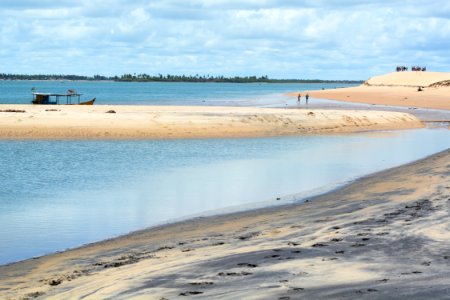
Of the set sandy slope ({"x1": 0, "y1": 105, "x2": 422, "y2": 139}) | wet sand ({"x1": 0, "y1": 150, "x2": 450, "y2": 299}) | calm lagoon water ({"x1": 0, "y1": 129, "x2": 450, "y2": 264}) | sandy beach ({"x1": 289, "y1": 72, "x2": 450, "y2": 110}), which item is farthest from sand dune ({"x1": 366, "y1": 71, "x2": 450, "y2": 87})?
wet sand ({"x1": 0, "y1": 150, "x2": 450, "y2": 299})

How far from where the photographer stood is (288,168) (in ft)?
86.5

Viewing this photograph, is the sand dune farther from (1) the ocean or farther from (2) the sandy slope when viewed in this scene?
(1) the ocean

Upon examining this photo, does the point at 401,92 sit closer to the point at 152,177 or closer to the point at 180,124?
the point at 180,124

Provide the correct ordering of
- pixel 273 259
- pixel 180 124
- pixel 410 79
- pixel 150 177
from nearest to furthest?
pixel 273 259
pixel 150 177
pixel 180 124
pixel 410 79

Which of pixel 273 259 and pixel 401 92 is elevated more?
pixel 401 92

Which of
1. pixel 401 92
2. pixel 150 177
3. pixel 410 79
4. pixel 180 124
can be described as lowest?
pixel 150 177

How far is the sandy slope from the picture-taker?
132 feet

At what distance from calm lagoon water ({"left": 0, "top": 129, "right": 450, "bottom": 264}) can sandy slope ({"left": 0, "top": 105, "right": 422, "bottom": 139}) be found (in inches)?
105

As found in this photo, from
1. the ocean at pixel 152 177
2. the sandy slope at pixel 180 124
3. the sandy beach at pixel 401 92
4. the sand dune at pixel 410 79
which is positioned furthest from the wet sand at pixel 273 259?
the sand dune at pixel 410 79

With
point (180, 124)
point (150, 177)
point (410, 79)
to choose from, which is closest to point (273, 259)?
point (150, 177)

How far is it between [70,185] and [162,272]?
42.8ft

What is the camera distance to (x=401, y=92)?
Result: 4237 inches

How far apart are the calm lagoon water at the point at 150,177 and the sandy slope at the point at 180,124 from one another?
266cm

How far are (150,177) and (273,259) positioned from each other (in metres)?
14.5
